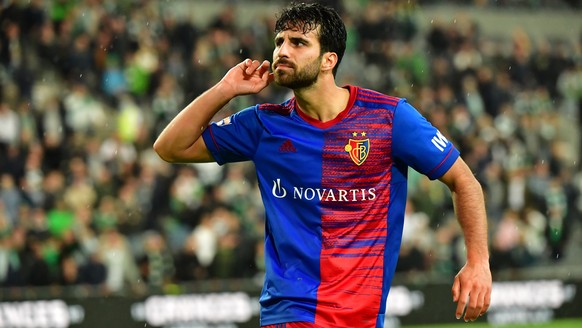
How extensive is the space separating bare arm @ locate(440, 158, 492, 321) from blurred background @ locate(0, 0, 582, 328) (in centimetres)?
793

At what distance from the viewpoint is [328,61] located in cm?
546

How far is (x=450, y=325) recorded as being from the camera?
1449 cm

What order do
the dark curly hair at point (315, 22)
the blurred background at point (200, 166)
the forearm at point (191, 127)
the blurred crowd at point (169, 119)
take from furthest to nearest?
the blurred crowd at point (169, 119) < the blurred background at point (200, 166) < the forearm at point (191, 127) < the dark curly hair at point (315, 22)

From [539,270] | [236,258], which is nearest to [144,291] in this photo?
[236,258]

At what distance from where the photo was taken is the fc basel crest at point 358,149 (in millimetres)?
5383

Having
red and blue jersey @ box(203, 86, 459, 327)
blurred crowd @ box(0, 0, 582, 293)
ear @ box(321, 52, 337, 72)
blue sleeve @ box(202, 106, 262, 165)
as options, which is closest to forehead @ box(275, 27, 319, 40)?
ear @ box(321, 52, 337, 72)

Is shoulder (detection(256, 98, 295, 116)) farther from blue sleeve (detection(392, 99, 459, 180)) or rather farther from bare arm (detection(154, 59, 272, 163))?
blue sleeve (detection(392, 99, 459, 180))

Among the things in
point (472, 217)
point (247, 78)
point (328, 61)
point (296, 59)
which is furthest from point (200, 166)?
point (472, 217)

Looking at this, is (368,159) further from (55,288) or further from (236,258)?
(236,258)

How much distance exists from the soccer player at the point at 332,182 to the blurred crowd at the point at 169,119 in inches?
308

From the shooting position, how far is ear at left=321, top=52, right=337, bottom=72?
5434 millimetres

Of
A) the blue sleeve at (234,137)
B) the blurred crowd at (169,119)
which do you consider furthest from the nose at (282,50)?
the blurred crowd at (169,119)

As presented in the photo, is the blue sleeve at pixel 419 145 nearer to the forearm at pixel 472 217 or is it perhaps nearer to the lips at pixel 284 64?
the forearm at pixel 472 217

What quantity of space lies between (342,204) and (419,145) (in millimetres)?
448
